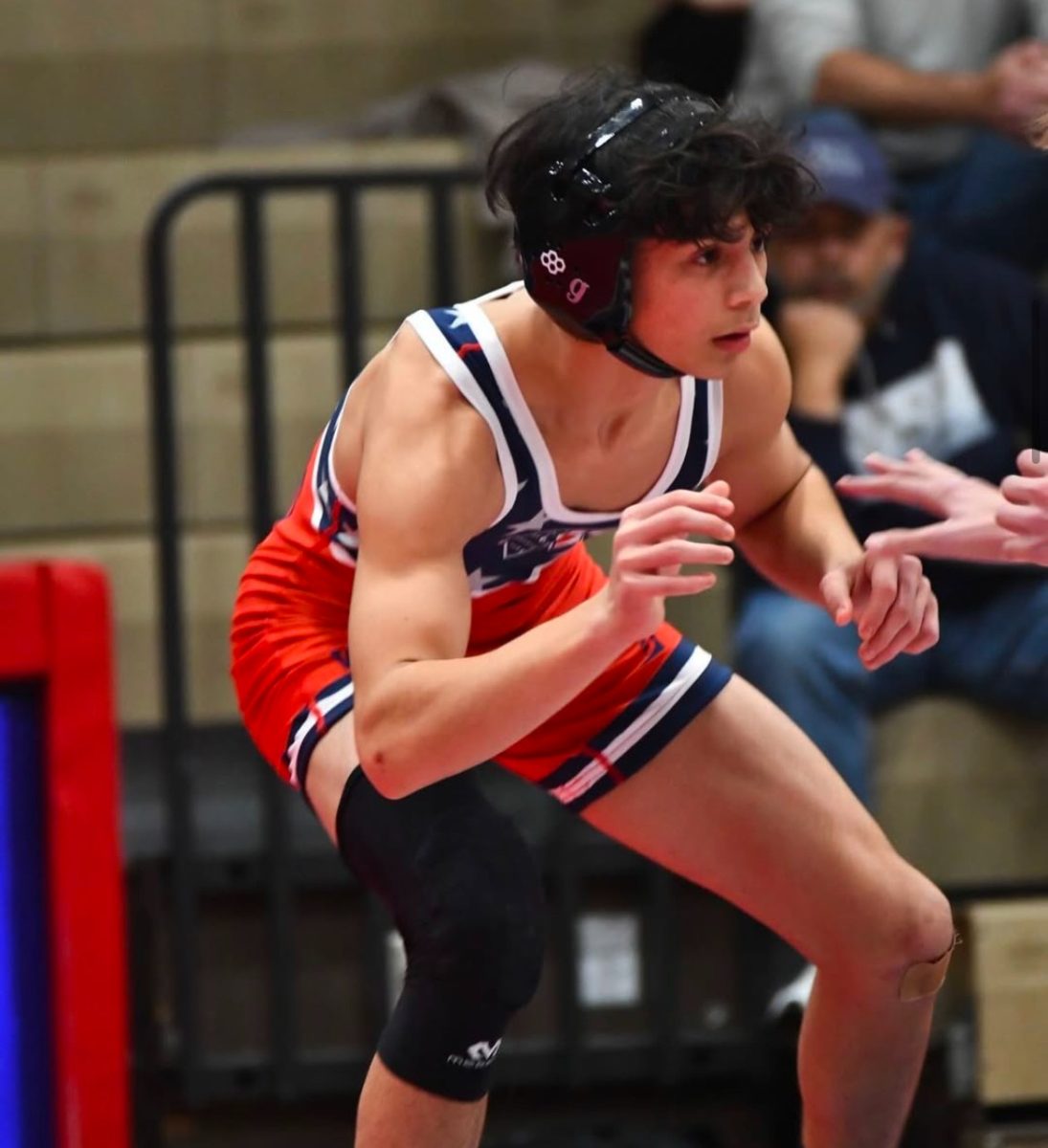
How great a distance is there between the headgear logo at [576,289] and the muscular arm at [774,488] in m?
0.36

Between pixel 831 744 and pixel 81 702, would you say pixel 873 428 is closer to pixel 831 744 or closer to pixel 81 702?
pixel 831 744

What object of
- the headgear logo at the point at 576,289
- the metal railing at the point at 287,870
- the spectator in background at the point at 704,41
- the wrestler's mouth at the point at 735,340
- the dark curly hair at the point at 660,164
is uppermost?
the spectator in background at the point at 704,41

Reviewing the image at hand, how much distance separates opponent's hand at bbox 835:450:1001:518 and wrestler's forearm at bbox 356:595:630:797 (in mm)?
553

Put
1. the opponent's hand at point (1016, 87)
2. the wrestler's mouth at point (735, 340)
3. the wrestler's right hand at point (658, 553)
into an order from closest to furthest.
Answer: the wrestler's right hand at point (658, 553) → the wrestler's mouth at point (735, 340) → the opponent's hand at point (1016, 87)

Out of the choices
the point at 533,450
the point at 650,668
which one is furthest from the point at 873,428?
the point at 533,450

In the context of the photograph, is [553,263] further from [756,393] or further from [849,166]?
[849,166]

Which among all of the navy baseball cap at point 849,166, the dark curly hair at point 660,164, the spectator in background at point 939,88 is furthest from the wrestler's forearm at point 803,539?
the spectator in background at point 939,88

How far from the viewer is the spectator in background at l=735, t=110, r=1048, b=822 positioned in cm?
396

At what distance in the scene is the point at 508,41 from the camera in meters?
5.40

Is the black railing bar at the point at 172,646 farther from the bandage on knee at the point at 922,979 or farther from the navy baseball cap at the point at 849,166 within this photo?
the bandage on knee at the point at 922,979

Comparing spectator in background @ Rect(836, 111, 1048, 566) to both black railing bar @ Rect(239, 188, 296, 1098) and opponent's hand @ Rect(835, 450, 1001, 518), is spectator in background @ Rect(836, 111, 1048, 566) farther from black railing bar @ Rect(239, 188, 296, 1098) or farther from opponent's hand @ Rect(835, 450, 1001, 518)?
black railing bar @ Rect(239, 188, 296, 1098)

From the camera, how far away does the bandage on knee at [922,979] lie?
2.70m

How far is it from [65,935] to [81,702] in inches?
11.5

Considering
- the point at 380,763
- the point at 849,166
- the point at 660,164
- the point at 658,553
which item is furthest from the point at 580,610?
the point at 849,166
